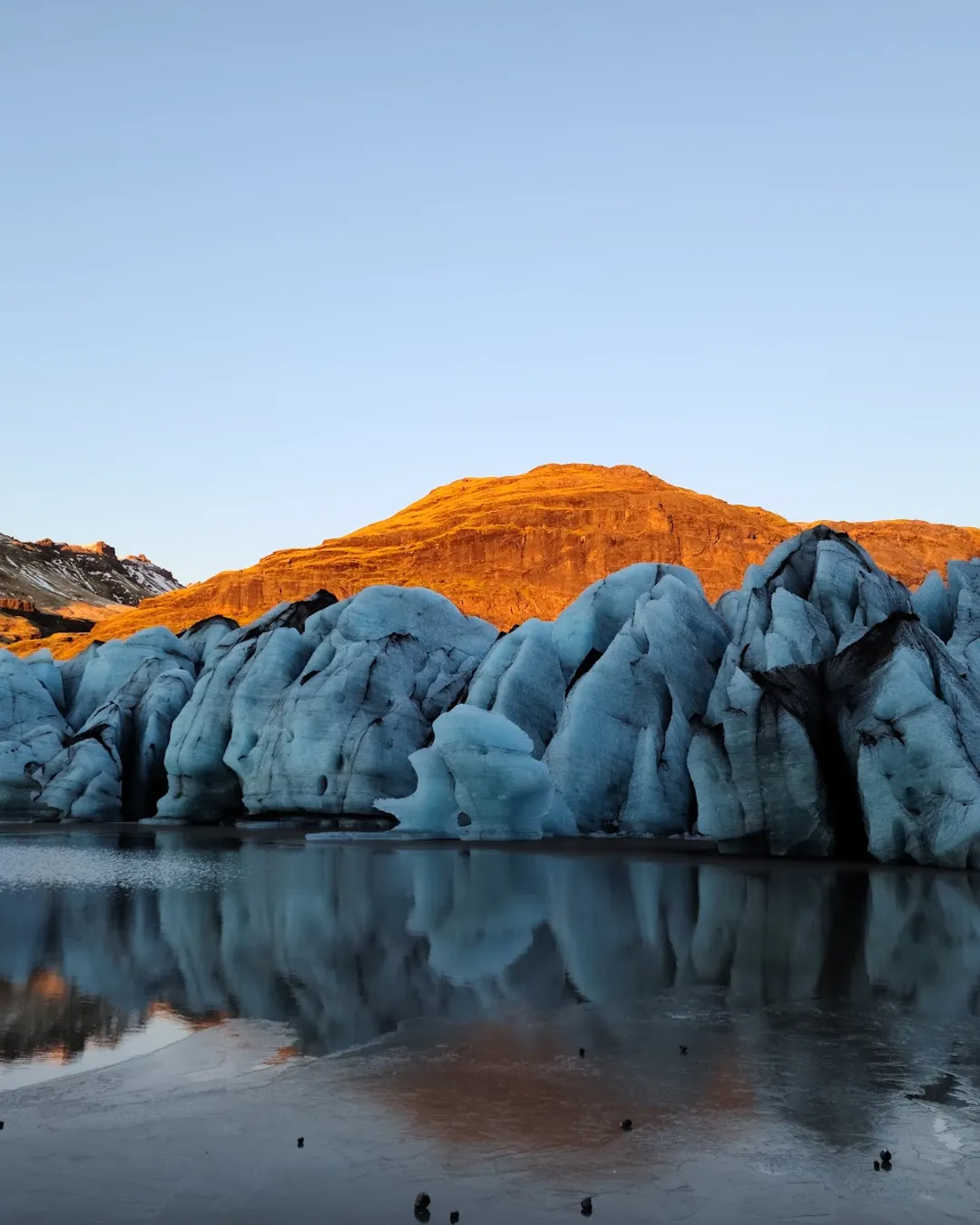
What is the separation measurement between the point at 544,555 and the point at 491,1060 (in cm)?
12002

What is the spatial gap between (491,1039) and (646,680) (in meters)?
27.6

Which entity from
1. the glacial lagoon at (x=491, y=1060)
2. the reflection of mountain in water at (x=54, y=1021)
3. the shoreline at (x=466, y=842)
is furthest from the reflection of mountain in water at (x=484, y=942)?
the shoreline at (x=466, y=842)

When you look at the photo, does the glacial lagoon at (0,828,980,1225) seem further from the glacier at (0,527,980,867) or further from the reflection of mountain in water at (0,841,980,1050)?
the glacier at (0,527,980,867)

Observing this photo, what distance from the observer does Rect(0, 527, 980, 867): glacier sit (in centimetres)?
2873

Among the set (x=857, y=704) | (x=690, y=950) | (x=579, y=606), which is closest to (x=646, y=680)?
(x=579, y=606)

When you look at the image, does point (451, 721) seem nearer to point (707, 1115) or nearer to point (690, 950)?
point (690, 950)

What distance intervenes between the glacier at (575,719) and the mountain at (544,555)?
221ft

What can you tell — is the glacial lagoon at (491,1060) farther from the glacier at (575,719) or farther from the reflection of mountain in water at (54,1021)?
the glacier at (575,719)

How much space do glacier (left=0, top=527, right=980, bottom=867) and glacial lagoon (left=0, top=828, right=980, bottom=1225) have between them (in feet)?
27.3

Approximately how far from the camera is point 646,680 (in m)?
38.2

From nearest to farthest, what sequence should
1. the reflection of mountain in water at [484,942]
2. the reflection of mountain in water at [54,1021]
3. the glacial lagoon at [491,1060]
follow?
the glacial lagoon at [491,1060] → the reflection of mountain in water at [54,1021] → the reflection of mountain in water at [484,942]

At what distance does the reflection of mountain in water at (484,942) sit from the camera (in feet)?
42.4

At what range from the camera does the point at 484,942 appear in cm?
1659

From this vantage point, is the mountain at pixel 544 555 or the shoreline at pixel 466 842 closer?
the shoreline at pixel 466 842
